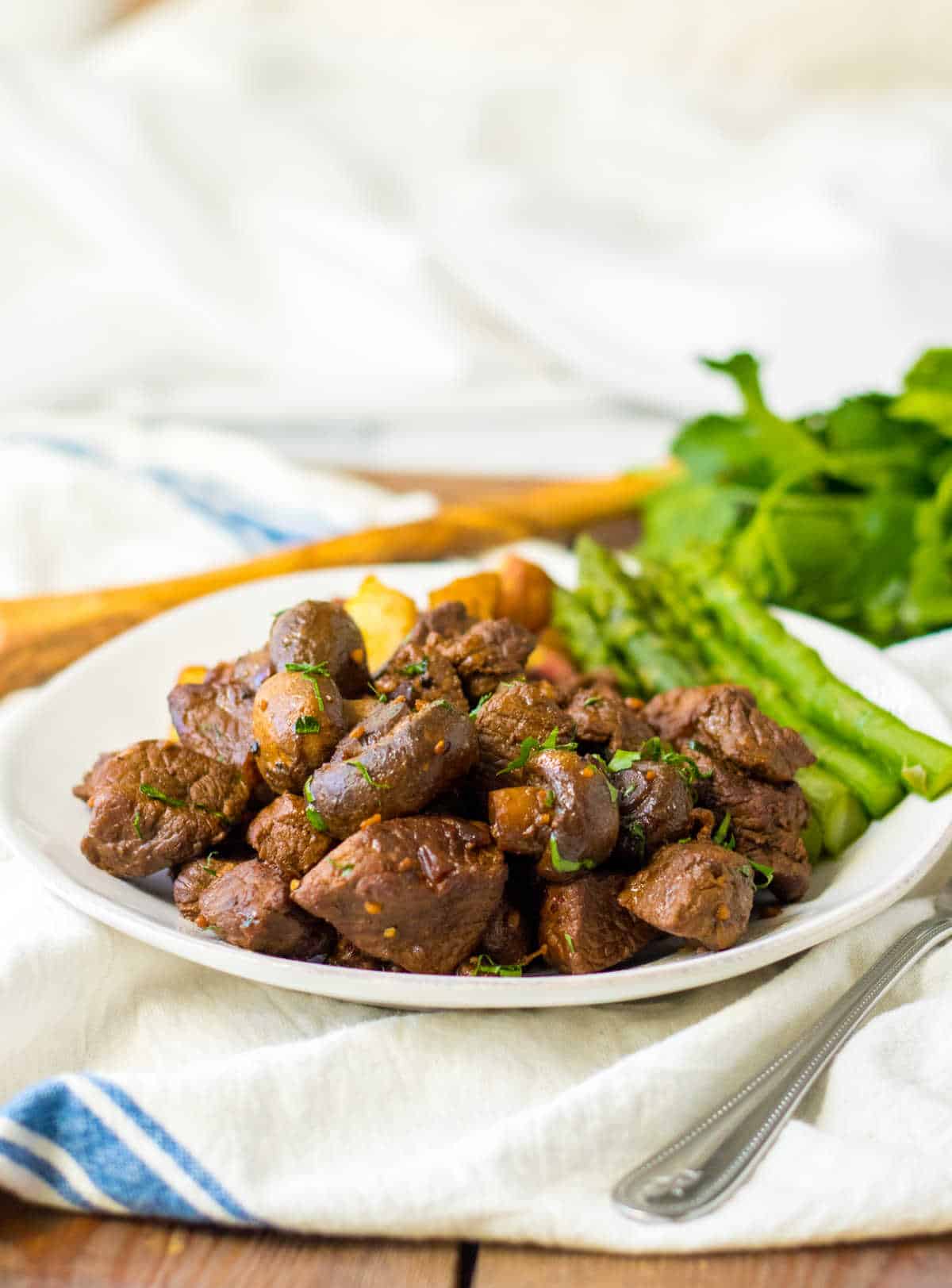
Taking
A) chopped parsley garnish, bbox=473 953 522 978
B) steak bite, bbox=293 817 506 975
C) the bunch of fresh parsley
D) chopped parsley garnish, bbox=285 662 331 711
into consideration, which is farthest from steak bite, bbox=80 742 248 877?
the bunch of fresh parsley

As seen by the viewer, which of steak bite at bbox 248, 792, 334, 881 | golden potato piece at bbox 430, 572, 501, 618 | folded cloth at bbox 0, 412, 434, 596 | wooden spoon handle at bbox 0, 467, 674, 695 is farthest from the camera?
folded cloth at bbox 0, 412, 434, 596

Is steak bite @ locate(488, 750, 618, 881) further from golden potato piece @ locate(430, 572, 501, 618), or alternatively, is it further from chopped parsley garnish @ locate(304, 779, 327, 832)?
golden potato piece @ locate(430, 572, 501, 618)

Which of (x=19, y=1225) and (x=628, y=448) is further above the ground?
(x=628, y=448)

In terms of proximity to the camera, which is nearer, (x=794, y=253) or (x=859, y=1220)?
(x=859, y=1220)

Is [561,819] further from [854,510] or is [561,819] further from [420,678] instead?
[854,510]

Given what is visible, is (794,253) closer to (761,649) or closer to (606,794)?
(761,649)

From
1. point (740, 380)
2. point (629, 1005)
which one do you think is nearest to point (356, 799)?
point (629, 1005)
